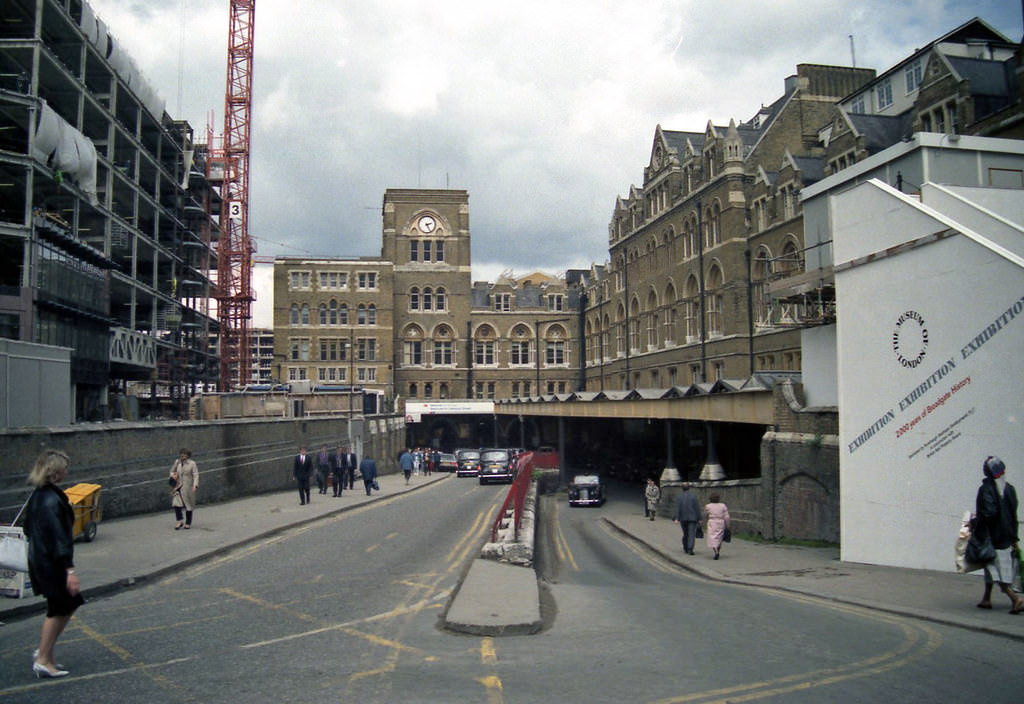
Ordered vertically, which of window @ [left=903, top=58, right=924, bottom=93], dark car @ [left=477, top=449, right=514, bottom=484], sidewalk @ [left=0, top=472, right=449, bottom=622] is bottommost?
dark car @ [left=477, top=449, right=514, bottom=484]

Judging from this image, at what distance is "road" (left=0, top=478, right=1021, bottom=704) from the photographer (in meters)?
6.49

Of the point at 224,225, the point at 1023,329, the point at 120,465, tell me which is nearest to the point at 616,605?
the point at 1023,329

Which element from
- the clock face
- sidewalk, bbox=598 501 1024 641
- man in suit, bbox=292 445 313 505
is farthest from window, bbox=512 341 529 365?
sidewalk, bbox=598 501 1024 641

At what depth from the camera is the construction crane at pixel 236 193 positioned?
75750mm

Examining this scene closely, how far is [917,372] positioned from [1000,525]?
574 centimetres

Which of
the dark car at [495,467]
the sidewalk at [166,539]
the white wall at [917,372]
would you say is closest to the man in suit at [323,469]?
the sidewalk at [166,539]

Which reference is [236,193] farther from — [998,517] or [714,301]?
[998,517]

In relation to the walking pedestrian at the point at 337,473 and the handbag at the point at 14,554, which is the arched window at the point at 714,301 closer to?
the walking pedestrian at the point at 337,473

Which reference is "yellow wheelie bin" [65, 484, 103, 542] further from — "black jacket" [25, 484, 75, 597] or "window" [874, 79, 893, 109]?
"window" [874, 79, 893, 109]

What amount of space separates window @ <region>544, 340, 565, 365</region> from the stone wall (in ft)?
161

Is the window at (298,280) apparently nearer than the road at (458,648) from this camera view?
No

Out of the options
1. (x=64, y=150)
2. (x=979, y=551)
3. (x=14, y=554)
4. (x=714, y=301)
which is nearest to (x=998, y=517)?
(x=979, y=551)

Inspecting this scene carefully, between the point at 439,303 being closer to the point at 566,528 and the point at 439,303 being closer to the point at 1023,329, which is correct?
the point at 566,528

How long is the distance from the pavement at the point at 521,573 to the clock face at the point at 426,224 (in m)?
63.2
